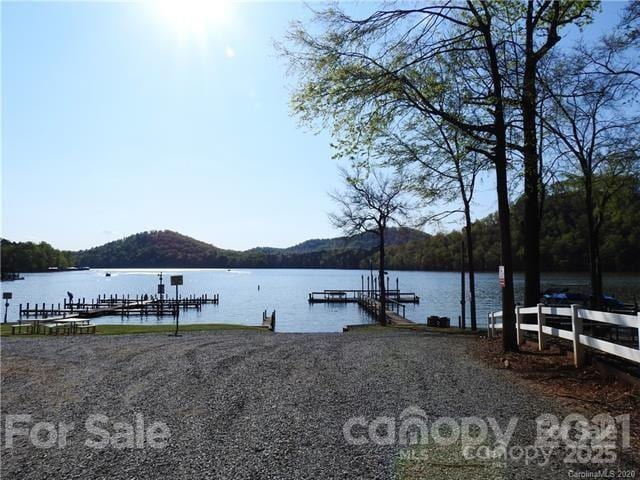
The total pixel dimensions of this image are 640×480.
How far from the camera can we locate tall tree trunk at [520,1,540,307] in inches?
467

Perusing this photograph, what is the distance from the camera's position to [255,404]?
23.1ft

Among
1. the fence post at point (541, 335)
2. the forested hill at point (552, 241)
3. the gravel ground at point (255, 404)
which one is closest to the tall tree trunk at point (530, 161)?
the fence post at point (541, 335)

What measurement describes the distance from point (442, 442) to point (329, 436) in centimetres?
128

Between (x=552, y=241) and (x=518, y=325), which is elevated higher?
(x=552, y=241)

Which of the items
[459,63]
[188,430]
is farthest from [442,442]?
[459,63]

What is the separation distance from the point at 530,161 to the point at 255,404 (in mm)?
10001

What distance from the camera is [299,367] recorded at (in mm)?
9859

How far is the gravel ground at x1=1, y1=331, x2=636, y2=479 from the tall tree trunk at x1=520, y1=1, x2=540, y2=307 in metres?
4.39

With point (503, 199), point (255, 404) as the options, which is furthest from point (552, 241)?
point (255, 404)

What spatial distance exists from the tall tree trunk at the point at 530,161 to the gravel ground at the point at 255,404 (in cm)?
439

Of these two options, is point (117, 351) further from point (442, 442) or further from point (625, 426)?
point (625, 426)

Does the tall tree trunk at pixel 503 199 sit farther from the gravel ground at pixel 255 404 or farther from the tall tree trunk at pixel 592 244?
the tall tree trunk at pixel 592 244

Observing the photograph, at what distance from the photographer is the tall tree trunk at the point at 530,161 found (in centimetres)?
1187

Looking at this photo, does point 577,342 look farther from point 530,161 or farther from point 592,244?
point 592,244
